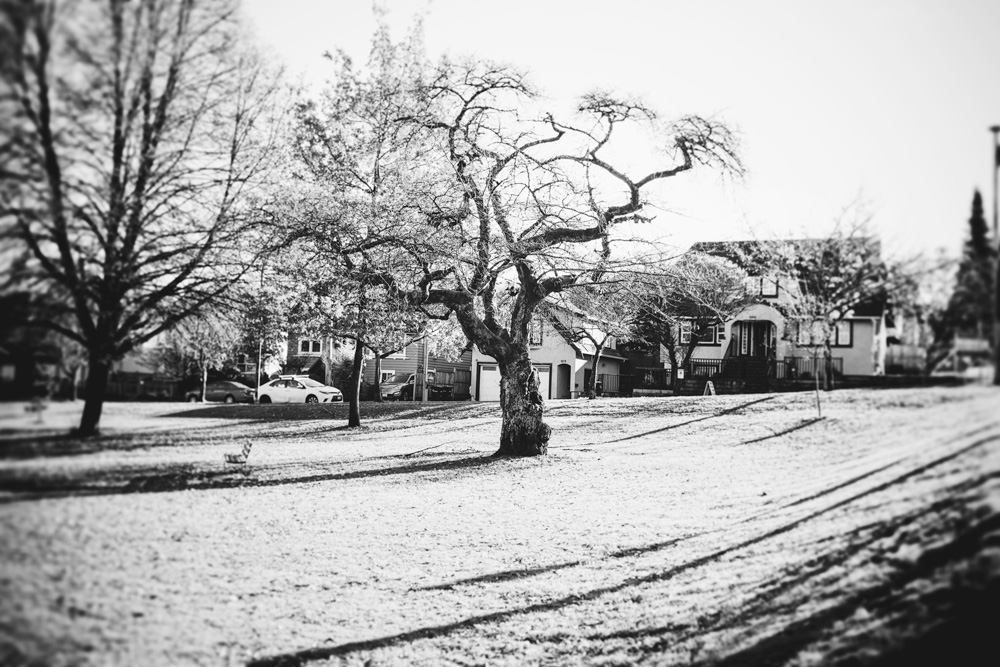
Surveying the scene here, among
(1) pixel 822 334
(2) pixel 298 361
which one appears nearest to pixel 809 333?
(1) pixel 822 334

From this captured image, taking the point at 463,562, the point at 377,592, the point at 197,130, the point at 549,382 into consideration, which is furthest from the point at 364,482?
the point at 549,382

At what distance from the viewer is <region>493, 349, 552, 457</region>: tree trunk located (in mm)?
12805

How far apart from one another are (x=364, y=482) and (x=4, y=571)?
8863 mm

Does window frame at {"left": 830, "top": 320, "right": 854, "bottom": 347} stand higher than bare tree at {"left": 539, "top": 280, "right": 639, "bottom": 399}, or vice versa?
bare tree at {"left": 539, "top": 280, "right": 639, "bottom": 399}

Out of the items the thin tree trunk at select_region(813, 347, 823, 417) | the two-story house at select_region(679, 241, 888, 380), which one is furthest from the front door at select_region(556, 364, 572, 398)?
the thin tree trunk at select_region(813, 347, 823, 417)

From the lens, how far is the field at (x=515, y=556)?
3.25ft

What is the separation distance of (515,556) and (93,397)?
16.7 feet

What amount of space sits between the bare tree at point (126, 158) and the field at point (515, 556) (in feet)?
0.82

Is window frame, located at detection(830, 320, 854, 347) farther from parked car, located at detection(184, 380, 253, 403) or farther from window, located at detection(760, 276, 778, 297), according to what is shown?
parked car, located at detection(184, 380, 253, 403)

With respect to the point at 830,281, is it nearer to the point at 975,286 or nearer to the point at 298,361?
the point at 975,286

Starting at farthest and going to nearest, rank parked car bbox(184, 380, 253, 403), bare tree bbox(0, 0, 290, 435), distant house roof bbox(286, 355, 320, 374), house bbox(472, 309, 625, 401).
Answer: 1. house bbox(472, 309, 625, 401)
2. distant house roof bbox(286, 355, 320, 374)
3. parked car bbox(184, 380, 253, 403)
4. bare tree bbox(0, 0, 290, 435)

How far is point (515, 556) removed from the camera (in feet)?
19.2

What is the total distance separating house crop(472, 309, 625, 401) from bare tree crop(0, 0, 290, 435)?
90.5 ft

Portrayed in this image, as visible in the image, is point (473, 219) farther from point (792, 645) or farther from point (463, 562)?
point (792, 645)
